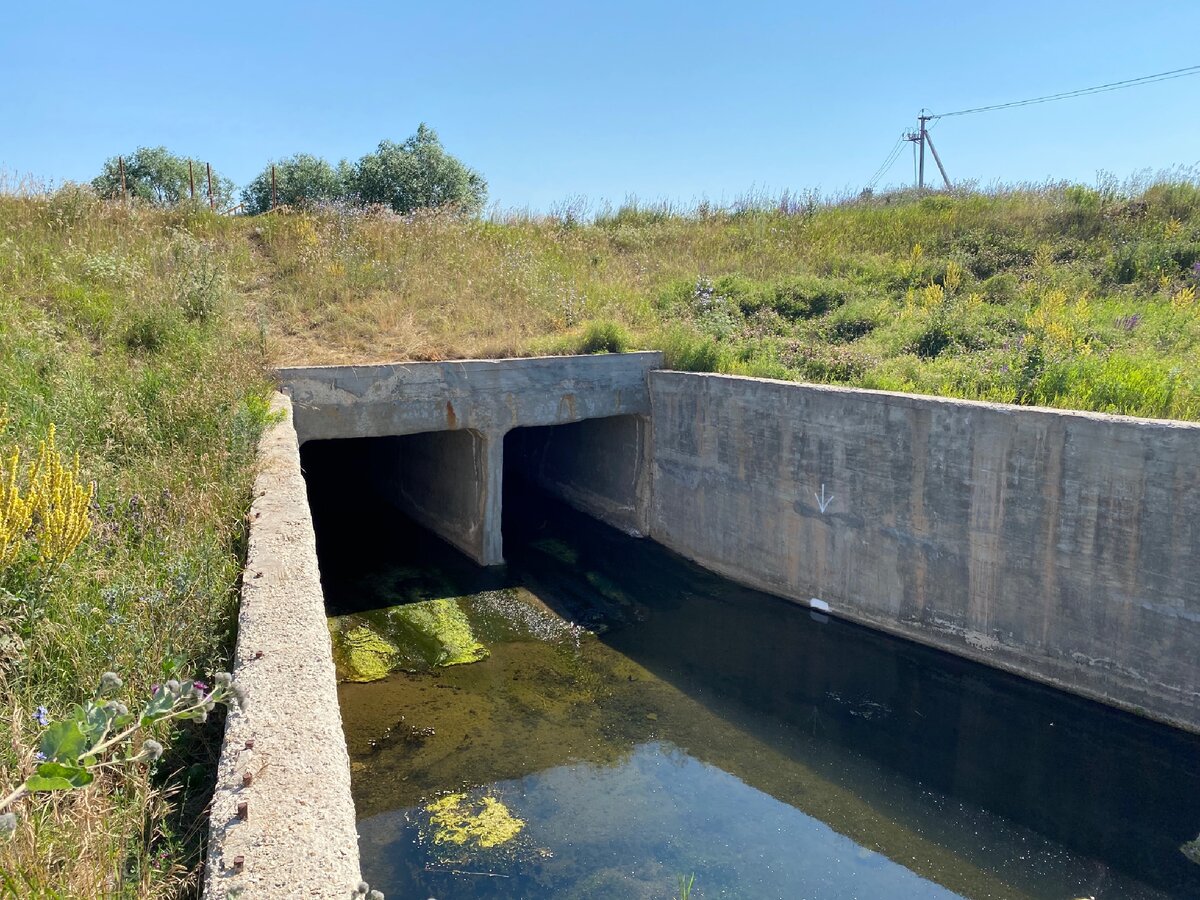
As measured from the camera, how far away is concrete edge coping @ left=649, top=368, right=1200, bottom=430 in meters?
7.14

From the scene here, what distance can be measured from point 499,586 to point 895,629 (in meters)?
4.71

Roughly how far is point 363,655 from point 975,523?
6.19m

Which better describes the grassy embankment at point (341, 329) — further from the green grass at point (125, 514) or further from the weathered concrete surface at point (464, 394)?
the weathered concrete surface at point (464, 394)

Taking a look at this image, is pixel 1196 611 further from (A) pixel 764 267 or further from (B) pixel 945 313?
(A) pixel 764 267

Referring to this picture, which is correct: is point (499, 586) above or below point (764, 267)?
below

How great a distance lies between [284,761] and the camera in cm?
287

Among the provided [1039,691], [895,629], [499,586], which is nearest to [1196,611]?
[1039,691]

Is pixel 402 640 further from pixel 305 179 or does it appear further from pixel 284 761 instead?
pixel 305 179

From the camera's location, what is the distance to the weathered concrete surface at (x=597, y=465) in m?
12.4

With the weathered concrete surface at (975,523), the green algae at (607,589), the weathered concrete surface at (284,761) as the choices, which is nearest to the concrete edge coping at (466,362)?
the weathered concrete surface at (975,523)

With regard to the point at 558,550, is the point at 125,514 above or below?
above

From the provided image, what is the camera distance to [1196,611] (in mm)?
6867

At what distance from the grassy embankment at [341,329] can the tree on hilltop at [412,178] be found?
894 centimetres

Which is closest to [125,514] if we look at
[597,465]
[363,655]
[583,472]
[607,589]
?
[363,655]
